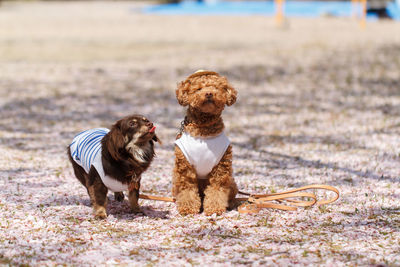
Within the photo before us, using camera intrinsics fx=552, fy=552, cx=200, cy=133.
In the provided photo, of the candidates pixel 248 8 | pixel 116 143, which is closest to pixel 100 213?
pixel 116 143

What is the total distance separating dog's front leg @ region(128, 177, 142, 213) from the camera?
5.19 metres

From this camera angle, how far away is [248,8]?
41406 mm

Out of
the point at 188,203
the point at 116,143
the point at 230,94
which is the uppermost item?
the point at 230,94

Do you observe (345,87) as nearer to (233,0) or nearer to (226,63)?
(226,63)

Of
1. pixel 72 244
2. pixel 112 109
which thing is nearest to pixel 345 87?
pixel 112 109

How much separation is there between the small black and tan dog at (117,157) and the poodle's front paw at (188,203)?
0.45 m

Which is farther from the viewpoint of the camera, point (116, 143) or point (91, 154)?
point (91, 154)

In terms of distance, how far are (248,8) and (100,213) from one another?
37.9 metres

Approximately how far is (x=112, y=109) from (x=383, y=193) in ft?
21.7

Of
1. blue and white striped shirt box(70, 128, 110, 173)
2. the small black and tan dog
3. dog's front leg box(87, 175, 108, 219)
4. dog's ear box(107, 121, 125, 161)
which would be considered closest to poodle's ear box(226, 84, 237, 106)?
the small black and tan dog

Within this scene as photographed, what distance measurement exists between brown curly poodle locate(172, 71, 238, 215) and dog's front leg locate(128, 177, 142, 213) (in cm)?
39

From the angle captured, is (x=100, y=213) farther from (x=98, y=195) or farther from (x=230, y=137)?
(x=230, y=137)

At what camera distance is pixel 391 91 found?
12.5 metres

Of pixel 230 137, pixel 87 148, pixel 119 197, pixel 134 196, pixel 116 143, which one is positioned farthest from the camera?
pixel 230 137
